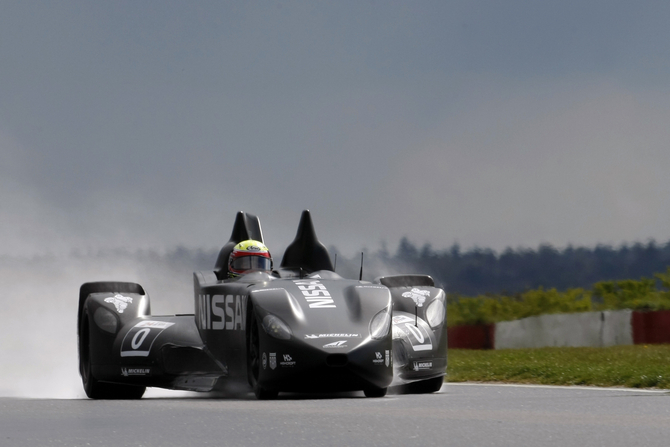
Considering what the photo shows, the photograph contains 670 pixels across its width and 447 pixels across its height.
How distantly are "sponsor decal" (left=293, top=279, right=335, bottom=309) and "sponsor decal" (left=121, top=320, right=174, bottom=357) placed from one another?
170 cm

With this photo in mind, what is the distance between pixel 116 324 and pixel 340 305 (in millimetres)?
2809

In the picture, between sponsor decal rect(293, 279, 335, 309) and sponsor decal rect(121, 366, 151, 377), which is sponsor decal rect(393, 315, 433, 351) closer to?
sponsor decal rect(293, 279, 335, 309)

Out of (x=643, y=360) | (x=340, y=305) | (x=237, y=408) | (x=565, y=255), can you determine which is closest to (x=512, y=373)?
(x=643, y=360)

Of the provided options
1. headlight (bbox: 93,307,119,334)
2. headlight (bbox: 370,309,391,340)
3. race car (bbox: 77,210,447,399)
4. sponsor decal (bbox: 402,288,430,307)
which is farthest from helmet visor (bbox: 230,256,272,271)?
headlight (bbox: 370,309,391,340)

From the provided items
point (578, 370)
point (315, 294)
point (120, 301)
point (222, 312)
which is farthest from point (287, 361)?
point (578, 370)

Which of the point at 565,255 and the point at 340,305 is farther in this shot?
the point at 565,255

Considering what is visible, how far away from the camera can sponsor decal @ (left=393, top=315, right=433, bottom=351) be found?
36.3 feet

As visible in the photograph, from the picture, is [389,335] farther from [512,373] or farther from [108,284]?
[512,373]

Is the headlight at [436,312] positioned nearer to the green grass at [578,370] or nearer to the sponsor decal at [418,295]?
the sponsor decal at [418,295]

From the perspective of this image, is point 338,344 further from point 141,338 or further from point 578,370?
point 578,370

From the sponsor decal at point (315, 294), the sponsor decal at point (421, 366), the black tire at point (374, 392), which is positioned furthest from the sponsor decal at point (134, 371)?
the sponsor decal at point (421, 366)

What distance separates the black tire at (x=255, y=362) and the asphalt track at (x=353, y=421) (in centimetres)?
14

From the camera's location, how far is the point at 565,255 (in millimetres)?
34281

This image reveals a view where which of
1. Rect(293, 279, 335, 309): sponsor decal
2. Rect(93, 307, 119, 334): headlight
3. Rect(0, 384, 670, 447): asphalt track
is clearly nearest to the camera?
Rect(0, 384, 670, 447): asphalt track
